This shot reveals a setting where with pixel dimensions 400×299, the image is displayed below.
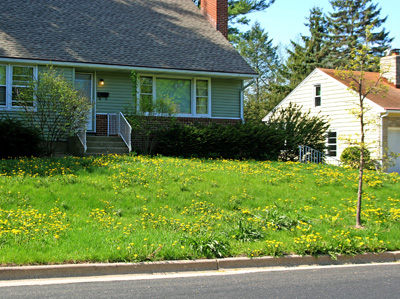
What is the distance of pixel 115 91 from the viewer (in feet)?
61.2

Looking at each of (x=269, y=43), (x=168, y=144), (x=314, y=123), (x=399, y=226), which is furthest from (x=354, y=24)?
(x=399, y=226)

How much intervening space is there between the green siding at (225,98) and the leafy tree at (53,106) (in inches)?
268

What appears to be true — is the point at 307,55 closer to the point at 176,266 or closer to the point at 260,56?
the point at 260,56

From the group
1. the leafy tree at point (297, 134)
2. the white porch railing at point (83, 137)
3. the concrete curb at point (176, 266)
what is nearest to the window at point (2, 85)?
the white porch railing at point (83, 137)

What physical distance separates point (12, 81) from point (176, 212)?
1053 cm

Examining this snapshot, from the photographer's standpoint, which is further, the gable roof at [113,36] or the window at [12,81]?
the gable roof at [113,36]

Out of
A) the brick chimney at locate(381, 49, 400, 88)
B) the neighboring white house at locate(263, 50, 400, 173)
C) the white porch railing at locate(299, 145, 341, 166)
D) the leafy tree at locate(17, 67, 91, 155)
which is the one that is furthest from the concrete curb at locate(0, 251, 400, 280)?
the brick chimney at locate(381, 49, 400, 88)

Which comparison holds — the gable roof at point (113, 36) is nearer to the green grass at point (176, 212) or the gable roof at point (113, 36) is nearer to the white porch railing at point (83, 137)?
the white porch railing at point (83, 137)

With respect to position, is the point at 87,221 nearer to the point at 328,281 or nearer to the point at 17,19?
the point at 328,281

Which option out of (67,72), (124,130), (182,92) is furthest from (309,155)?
(67,72)

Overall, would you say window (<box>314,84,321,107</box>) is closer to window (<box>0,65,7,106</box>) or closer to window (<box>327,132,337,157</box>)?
window (<box>327,132,337,157</box>)

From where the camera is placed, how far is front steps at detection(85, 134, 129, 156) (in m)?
15.7

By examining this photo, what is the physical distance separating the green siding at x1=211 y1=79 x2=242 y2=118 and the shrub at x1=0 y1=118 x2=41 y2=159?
8578 millimetres

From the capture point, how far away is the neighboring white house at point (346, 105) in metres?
21.4
